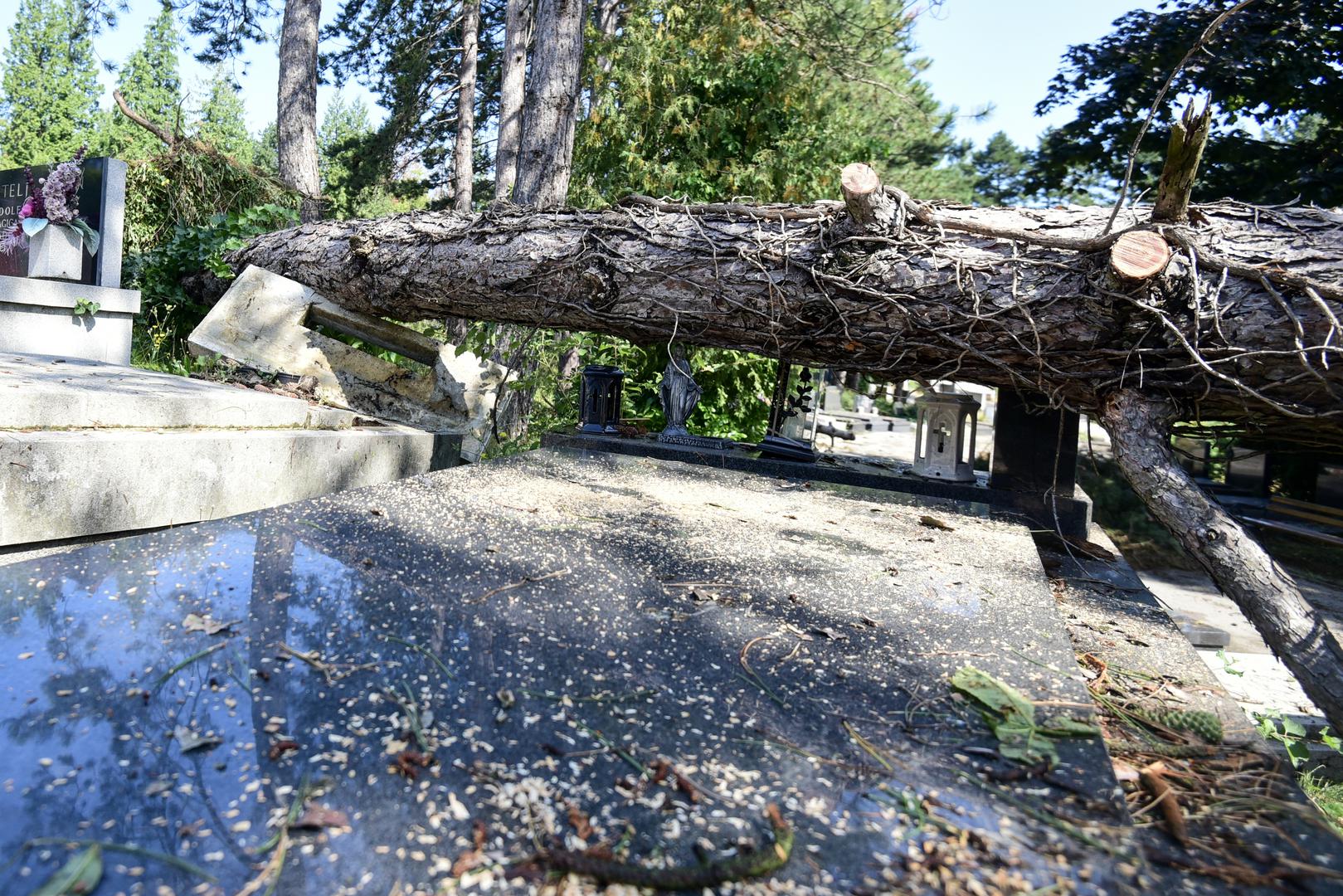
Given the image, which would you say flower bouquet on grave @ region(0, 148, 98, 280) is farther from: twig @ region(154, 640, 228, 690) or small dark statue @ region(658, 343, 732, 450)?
twig @ region(154, 640, 228, 690)

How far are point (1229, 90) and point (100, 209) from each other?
33.2 feet

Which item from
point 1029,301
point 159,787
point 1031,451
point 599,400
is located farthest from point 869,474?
point 159,787

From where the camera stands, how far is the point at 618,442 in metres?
4.89

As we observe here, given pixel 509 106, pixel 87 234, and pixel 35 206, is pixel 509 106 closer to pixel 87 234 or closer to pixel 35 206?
pixel 87 234

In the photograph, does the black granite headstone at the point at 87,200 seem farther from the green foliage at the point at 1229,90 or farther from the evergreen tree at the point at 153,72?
the evergreen tree at the point at 153,72

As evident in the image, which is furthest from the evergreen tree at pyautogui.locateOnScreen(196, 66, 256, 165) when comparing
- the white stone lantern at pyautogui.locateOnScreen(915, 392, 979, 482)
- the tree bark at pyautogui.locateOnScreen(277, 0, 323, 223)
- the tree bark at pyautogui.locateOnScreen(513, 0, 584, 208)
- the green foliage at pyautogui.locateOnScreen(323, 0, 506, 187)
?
the white stone lantern at pyautogui.locateOnScreen(915, 392, 979, 482)

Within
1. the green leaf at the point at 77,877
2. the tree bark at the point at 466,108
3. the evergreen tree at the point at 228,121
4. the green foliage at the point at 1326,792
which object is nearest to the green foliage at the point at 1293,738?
the green foliage at the point at 1326,792

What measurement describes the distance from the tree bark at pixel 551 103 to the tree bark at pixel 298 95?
372 centimetres

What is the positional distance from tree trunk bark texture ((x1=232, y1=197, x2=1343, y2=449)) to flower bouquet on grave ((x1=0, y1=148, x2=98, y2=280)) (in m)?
3.32

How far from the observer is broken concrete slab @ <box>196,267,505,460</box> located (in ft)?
18.4

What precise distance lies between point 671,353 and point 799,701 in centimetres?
322

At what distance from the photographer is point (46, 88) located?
108ft

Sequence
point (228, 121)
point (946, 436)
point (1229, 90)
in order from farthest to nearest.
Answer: point (228, 121) < point (1229, 90) < point (946, 436)

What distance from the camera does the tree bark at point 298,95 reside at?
9.08 meters
